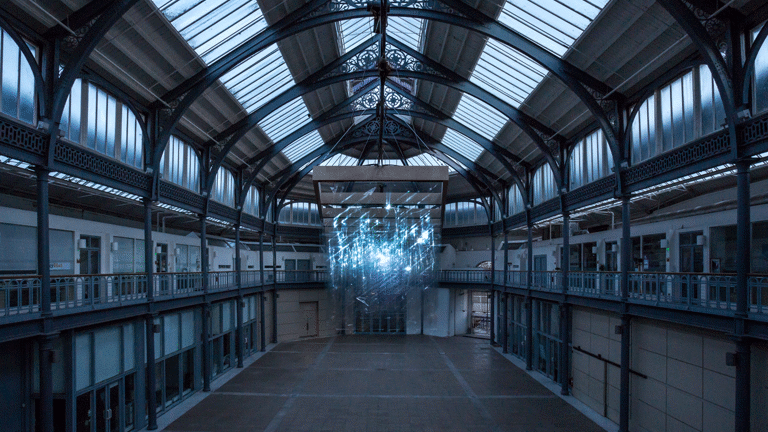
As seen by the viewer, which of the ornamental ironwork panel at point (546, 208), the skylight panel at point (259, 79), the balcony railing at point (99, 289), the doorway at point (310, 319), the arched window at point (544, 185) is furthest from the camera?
the doorway at point (310, 319)

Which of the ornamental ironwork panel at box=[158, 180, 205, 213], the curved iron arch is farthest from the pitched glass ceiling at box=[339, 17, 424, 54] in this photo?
the ornamental ironwork panel at box=[158, 180, 205, 213]

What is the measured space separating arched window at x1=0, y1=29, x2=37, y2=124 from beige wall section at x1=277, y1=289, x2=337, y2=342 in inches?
952

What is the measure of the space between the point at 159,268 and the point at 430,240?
686 inches

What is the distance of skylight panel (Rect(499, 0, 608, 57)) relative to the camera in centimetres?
1366

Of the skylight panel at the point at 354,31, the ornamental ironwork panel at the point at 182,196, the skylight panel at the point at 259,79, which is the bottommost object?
the ornamental ironwork panel at the point at 182,196

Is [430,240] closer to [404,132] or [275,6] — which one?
[404,132]

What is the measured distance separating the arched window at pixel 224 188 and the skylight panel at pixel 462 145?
1299 cm

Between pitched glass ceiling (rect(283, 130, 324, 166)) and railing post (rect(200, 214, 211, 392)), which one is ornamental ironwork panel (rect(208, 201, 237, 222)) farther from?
pitched glass ceiling (rect(283, 130, 324, 166))

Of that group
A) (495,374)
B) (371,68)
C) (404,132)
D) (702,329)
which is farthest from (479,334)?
(702,329)

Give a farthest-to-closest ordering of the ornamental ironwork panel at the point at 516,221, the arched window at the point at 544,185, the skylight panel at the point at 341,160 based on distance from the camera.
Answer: the skylight panel at the point at 341,160, the ornamental ironwork panel at the point at 516,221, the arched window at the point at 544,185

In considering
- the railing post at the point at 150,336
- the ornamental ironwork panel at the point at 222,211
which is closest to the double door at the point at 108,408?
the railing post at the point at 150,336

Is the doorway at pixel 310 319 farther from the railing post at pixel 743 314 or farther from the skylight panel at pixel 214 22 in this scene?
the railing post at pixel 743 314

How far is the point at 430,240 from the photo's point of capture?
33.6 meters

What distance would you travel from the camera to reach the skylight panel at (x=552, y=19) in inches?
538
